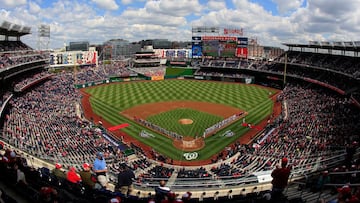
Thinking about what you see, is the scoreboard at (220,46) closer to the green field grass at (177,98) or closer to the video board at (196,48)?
the video board at (196,48)

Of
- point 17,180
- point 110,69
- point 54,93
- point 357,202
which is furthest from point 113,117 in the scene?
point 110,69

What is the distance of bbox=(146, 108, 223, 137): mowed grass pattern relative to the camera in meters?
33.1

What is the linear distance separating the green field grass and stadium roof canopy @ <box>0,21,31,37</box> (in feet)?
53.4

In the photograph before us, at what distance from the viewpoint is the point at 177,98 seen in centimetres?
5188

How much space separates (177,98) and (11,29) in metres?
29.5

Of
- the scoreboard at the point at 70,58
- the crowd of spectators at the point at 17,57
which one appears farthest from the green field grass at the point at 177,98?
the scoreboard at the point at 70,58

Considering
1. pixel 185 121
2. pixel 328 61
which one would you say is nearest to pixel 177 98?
pixel 185 121

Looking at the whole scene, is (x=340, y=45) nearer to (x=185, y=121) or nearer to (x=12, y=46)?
(x=185, y=121)

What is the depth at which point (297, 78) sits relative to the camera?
187 ft

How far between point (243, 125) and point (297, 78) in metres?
28.2

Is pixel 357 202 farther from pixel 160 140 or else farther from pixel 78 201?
pixel 160 140

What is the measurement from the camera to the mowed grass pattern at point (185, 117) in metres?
33.1

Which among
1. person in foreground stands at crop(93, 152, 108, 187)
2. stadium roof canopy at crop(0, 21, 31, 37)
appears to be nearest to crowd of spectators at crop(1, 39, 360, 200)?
stadium roof canopy at crop(0, 21, 31, 37)

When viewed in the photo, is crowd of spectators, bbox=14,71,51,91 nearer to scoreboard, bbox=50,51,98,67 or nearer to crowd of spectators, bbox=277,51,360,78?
scoreboard, bbox=50,51,98,67
